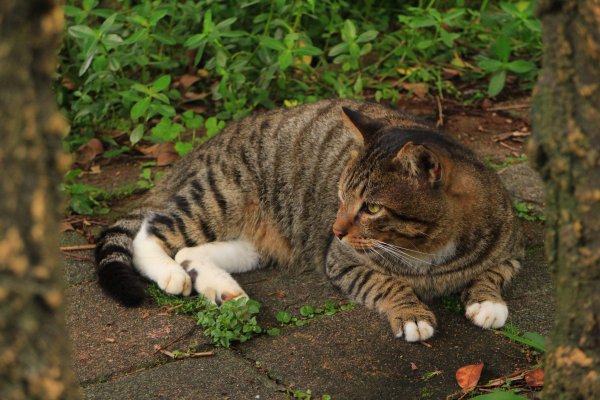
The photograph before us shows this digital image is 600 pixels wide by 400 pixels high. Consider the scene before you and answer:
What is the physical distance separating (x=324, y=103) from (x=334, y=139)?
0.41m

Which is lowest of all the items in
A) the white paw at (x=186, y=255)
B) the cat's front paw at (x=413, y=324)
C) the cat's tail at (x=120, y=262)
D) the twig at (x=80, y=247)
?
the twig at (x=80, y=247)

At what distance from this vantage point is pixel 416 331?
12.7 feet

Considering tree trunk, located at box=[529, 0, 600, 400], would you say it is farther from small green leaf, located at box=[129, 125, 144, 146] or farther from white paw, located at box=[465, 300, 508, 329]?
small green leaf, located at box=[129, 125, 144, 146]

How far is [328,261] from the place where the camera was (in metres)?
4.67

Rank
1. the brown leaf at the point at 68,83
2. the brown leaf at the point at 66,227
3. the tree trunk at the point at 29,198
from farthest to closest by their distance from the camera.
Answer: the brown leaf at the point at 68,83 < the brown leaf at the point at 66,227 < the tree trunk at the point at 29,198

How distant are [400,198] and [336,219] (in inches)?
17.6

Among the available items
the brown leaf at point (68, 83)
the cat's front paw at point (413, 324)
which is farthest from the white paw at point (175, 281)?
the brown leaf at point (68, 83)

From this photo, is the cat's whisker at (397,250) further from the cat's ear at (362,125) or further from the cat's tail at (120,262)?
the cat's tail at (120,262)

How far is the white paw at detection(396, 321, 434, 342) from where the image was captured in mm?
3871

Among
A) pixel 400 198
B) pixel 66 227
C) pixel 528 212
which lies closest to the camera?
pixel 400 198

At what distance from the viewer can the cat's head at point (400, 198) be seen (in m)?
3.97

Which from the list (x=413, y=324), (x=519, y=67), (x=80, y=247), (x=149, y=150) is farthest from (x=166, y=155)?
(x=413, y=324)

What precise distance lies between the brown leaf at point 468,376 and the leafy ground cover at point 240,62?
285 centimetres

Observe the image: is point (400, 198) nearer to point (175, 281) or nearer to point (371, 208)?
point (371, 208)
